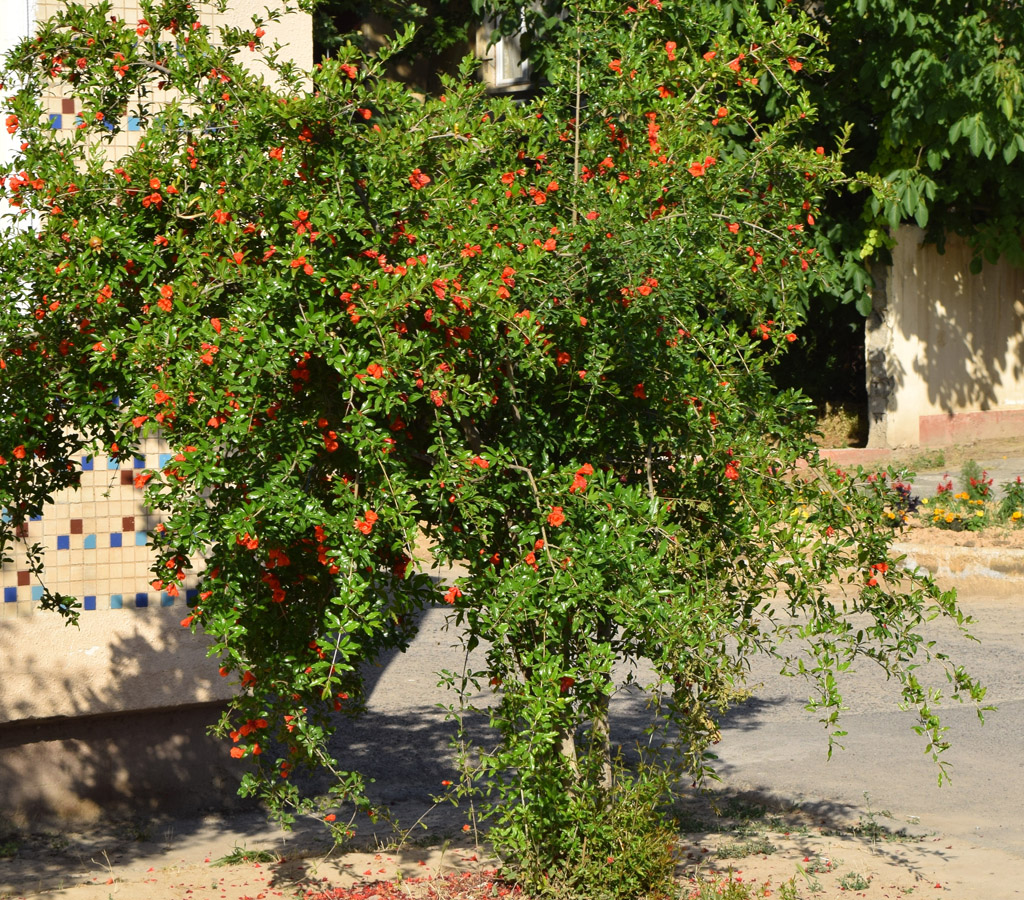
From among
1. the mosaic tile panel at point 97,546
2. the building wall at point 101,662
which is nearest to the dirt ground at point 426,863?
the building wall at point 101,662

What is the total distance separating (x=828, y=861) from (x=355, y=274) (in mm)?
3084

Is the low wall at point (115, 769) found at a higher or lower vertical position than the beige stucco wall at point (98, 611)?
lower

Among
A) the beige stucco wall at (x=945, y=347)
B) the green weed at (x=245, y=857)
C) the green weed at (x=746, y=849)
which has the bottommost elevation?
the green weed at (x=746, y=849)

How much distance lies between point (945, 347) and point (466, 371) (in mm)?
13700

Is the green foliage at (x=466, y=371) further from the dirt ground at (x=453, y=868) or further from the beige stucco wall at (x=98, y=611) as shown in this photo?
the beige stucco wall at (x=98, y=611)

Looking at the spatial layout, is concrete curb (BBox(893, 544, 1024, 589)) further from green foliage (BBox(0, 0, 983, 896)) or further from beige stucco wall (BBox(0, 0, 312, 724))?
beige stucco wall (BBox(0, 0, 312, 724))

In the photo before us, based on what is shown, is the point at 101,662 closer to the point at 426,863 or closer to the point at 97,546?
the point at 97,546

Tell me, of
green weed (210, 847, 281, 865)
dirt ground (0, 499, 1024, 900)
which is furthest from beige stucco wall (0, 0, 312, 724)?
green weed (210, 847, 281, 865)

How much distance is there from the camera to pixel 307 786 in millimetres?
6469

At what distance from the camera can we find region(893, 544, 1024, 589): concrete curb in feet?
33.5

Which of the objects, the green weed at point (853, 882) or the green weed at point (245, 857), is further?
the green weed at point (245, 857)

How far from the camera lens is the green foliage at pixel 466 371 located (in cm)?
368

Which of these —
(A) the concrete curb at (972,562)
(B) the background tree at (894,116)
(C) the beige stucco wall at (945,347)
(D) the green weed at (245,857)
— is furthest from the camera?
(C) the beige stucco wall at (945,347)

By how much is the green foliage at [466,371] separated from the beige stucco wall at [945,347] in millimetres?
11686
